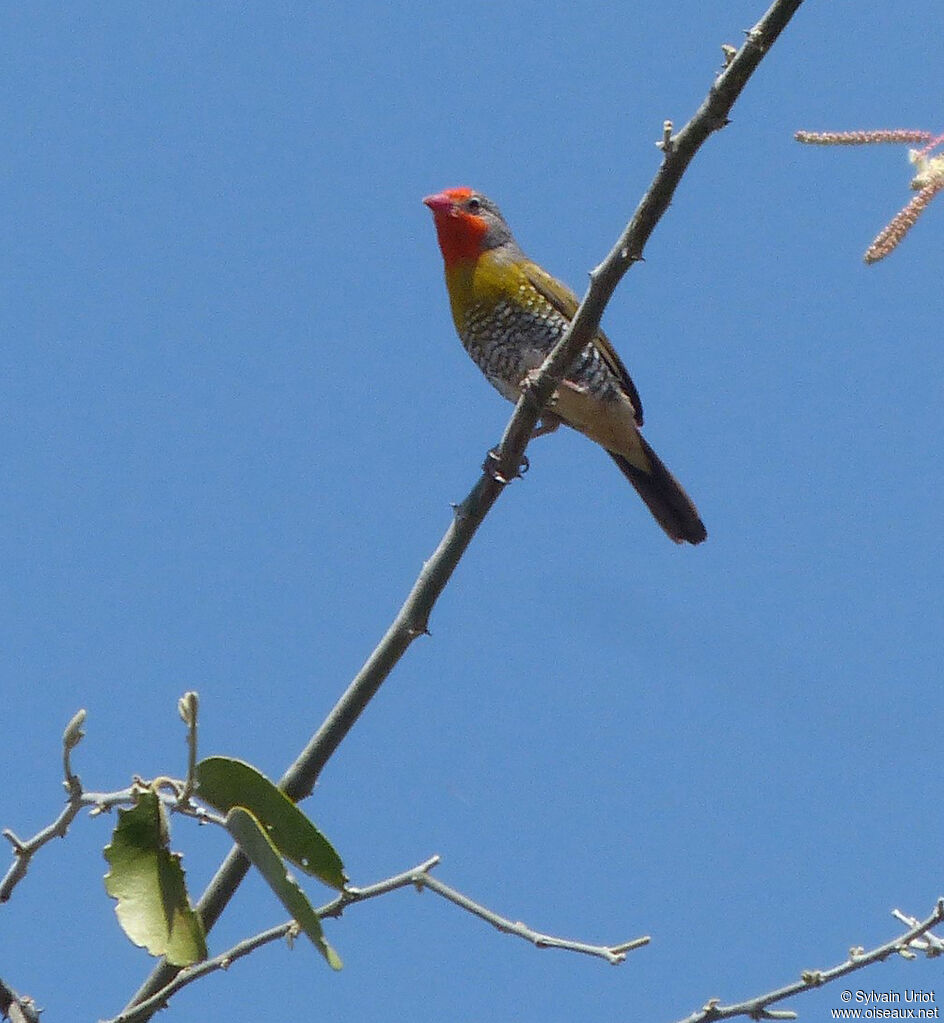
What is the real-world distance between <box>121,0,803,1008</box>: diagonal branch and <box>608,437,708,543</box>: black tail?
363cm

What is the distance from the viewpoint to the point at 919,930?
2070 mm

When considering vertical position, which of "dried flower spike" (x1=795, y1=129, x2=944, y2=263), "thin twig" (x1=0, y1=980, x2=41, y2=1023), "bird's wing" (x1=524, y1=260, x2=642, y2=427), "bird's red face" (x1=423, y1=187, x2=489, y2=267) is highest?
"bird's red face" (x1=423, y1=187, x2=489, y2=267)

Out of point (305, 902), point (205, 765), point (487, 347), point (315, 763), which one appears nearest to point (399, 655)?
point (315, 763)

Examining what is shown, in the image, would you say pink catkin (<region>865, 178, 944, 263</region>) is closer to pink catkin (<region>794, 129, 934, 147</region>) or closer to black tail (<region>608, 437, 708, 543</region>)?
pink catkin (<region>794, 129, 934, 147</region>)

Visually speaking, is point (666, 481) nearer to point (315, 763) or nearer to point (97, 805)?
point (315, 763)

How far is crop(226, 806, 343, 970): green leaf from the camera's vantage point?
169cm

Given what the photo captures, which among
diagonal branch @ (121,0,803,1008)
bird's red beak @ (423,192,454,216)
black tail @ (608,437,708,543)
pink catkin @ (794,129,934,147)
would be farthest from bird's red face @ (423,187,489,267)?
pink catkin @ (794,129,934,147)

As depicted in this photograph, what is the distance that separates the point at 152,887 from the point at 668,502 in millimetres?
4892

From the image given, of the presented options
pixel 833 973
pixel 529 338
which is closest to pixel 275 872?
pixel 833 973

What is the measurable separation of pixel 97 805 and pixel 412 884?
0.44 meters

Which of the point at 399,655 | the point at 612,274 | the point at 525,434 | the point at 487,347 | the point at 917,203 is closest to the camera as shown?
the point at 917,203

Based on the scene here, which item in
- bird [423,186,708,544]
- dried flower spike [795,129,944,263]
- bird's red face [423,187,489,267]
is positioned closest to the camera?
dried flower spike [795,129,944,263]

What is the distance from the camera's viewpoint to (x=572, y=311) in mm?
6277

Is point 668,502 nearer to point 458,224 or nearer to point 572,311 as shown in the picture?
point 572,311
